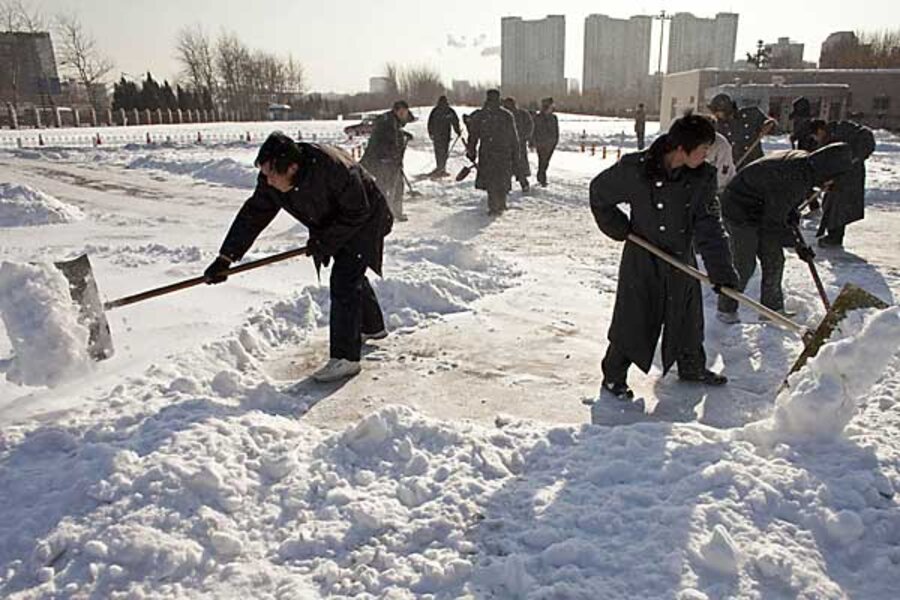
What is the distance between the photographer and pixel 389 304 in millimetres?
5105

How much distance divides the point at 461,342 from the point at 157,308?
87.7 inches

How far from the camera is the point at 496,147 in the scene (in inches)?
372

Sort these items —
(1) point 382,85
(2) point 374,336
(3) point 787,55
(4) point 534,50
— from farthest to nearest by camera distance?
(4) point 534,50
(1) point 382,85
(3) point 787,55
(2) point 374,336

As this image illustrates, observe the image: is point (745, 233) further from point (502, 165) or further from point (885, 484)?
point (502, 165)

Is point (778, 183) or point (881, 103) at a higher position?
point (778, 183)

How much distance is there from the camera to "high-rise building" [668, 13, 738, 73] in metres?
80.8

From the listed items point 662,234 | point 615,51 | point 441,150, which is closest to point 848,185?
point 662,234

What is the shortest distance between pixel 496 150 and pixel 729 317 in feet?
17.4

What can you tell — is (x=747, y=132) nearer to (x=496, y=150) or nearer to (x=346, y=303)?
(x=496, y=150)

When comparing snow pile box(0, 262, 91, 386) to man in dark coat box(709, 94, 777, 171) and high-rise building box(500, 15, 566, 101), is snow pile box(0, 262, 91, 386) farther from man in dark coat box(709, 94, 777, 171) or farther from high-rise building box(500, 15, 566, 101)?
high-rise building box(500, 15, 566, 101)

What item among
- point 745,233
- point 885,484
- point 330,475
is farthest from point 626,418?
point 745,233

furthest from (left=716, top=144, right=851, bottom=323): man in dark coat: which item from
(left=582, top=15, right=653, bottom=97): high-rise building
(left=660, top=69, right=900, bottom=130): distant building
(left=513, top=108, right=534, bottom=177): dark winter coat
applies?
(left=582, top=15, right=653, bottom=97): high-rise building

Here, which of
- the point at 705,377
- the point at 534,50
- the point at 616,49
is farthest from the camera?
the point at 534,50

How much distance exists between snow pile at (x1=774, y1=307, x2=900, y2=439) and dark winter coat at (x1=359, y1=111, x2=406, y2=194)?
6.80m
